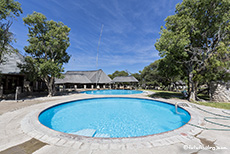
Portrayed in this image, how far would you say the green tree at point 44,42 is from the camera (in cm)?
1150

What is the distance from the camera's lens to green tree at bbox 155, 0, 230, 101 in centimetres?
909

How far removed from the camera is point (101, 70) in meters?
33.1

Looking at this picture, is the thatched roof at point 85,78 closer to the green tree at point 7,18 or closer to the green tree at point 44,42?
the green tree at point 44,42

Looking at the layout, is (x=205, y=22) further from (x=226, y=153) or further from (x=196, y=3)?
(x=226, y=153)

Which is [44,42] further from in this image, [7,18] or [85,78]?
[85,78]

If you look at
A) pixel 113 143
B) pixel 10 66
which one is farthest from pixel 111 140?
pixel 10 66

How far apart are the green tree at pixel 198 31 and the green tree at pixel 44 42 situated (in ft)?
39.7

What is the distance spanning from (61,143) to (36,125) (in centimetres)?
232

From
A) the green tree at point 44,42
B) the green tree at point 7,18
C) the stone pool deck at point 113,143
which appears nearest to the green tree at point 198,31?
the stone pool deck at point 113,143

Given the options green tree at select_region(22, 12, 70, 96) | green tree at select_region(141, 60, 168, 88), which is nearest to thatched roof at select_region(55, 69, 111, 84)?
green tree at select_region(141, 60, 168, 88)

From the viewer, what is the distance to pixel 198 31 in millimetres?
9570

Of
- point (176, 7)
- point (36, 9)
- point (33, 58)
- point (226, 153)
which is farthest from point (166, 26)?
point (33, 58)

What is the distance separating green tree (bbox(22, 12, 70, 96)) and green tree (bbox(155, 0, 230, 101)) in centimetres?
1212

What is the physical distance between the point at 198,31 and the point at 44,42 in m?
17.7
